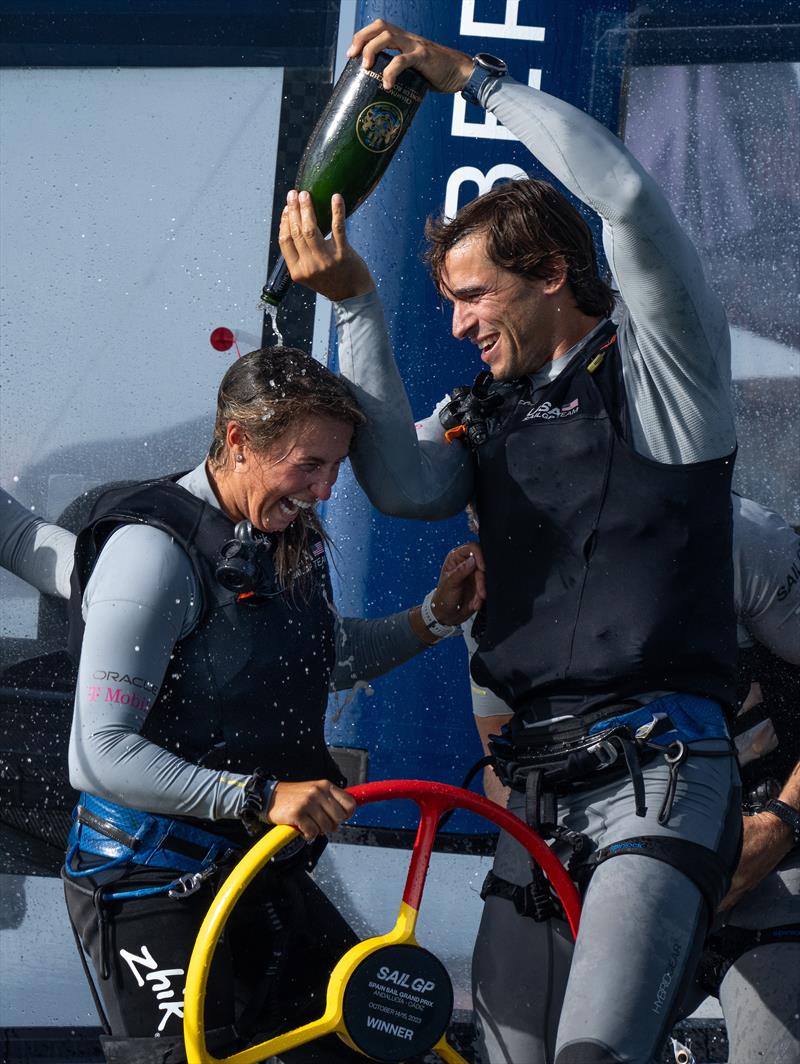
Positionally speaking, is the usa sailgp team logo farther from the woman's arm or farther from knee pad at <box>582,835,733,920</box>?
knee pad at <box>582,835,733,920</box>

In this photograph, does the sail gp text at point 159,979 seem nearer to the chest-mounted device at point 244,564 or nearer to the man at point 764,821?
the chest-mounted device at point 244,564

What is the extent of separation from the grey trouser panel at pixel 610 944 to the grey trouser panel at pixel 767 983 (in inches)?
14.7

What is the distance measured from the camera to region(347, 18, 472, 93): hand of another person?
207 centimetres

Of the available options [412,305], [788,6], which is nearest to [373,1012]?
[412,305]

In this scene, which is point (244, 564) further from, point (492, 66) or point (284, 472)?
point (492, 66)

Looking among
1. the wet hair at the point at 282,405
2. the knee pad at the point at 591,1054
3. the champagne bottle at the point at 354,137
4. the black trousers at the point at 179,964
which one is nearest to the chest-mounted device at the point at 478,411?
the wet hair at the point at 282,405

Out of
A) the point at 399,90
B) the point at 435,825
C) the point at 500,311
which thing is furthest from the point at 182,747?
the point at 399,90

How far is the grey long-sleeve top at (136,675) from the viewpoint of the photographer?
202 cm

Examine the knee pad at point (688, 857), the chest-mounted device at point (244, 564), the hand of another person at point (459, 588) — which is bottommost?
the knee pad at point (688, 857)

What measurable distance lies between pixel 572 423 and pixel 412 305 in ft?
4.53

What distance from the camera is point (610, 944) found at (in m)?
1.88

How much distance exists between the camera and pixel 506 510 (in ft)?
7.10

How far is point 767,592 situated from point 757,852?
0.44 metres

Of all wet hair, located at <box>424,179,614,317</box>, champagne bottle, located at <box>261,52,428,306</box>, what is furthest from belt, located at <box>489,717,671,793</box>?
champagne bottle, located at <box>261,52,428,306</box>
